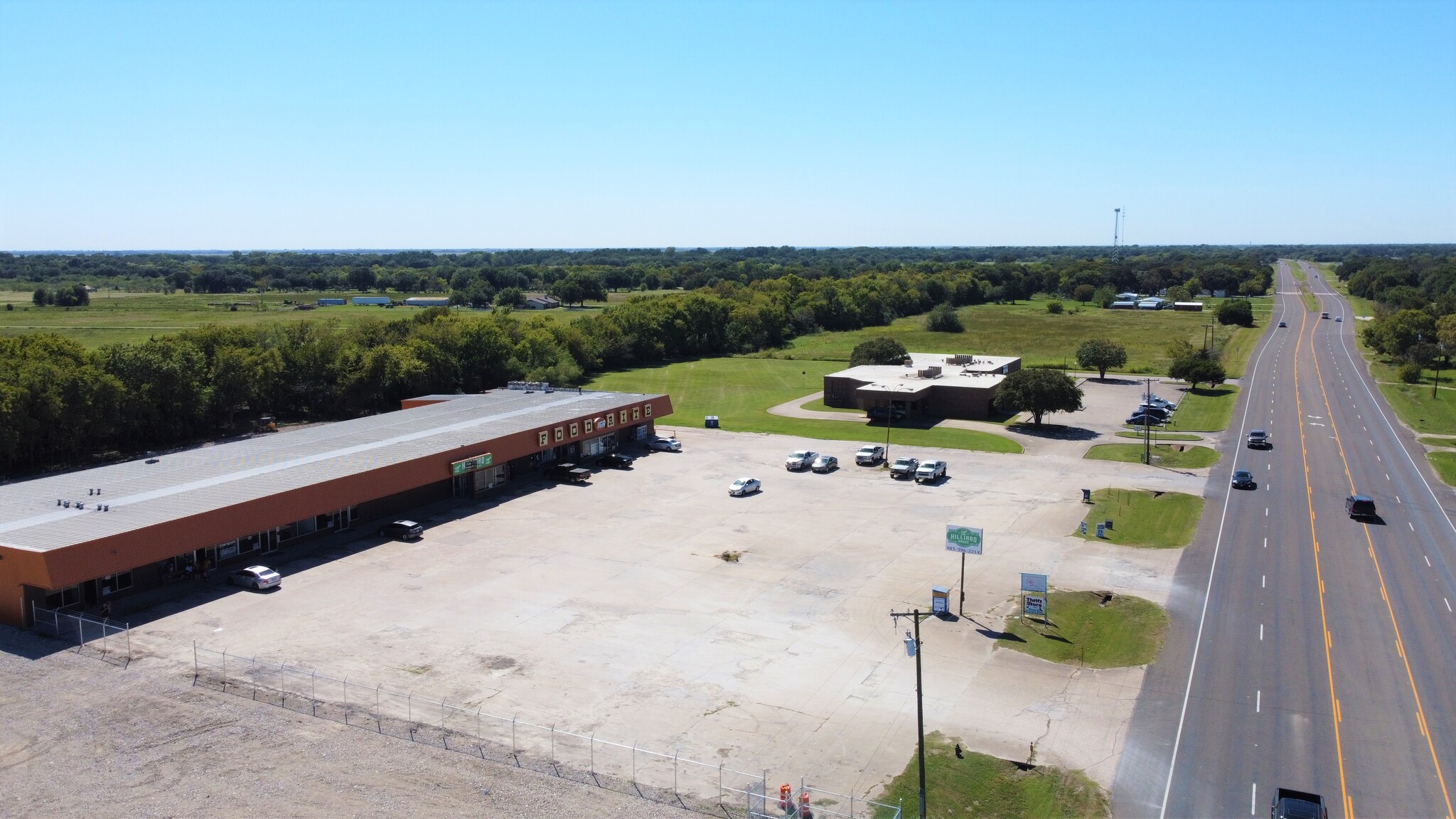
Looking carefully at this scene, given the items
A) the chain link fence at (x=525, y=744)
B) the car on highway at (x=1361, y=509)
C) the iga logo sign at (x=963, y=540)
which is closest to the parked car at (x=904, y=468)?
the iga logo sign at (x=963, y=540)

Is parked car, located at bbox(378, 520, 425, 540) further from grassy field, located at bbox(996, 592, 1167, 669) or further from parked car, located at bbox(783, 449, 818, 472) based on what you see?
grassy field, located at bbox(996, 592, 1167, 669)

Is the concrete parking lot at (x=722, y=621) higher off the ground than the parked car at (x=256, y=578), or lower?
lower

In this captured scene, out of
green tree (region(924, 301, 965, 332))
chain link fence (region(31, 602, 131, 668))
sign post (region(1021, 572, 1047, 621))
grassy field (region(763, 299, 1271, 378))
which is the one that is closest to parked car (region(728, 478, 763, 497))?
sign post (region(1021, 572, 1047, 621))

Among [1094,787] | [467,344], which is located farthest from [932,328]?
[1094,787]

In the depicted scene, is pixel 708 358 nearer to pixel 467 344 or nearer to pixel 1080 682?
pixel 467 344

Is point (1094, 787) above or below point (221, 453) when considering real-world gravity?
below

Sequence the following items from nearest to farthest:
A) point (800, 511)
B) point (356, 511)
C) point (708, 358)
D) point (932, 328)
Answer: point (356, 511)
point (800, 511)
point (708, 358)
point (932, 328)

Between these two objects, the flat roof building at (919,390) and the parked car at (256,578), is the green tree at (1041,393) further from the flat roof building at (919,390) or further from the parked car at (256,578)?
the parked car at (256,578)
